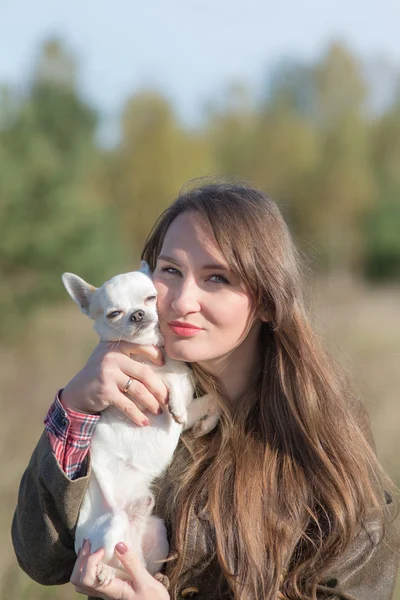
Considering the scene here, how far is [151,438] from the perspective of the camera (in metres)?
2.41

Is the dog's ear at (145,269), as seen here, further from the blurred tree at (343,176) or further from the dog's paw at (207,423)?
the blurred tree at (343,176)

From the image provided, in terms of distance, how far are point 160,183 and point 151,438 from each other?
19836mm

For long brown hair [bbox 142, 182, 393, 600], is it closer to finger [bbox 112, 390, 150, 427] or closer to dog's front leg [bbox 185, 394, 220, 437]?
dog's front leg [bbox 185, 394, 220, 437]

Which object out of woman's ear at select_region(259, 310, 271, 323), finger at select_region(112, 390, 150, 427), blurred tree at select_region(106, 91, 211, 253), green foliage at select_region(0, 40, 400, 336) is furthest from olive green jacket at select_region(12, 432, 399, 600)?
blurred tree at select_region(106, 91, 211, 253)

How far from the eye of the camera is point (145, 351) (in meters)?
2.46

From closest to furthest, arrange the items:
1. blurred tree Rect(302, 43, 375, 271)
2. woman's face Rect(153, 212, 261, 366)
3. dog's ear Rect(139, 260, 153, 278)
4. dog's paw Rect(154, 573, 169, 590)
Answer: dog's paw Rect(154, 573, 169, 590) → woman's face Rect(153, 212, 261, 366) → dog's ear Rect(139, 260, 153, 278) → blurred tree Rect(302, 43, 375, 271)

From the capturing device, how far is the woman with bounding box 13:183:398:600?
2248mm

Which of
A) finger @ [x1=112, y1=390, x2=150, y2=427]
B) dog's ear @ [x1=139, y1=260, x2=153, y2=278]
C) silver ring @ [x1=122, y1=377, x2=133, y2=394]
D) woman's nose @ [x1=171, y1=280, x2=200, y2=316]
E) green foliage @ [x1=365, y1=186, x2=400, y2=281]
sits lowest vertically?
green foliage @ [x1=365, y1=186, x2=400, y2=281]

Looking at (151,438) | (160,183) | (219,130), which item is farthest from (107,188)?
(151,438)

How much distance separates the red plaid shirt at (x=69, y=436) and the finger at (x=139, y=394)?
14 centimetres

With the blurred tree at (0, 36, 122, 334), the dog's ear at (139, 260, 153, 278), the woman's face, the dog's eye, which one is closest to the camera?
the woman's face

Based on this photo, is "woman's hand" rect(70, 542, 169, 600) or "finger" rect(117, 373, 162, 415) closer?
"woman's hand" rect(70, 542, 169, 600)

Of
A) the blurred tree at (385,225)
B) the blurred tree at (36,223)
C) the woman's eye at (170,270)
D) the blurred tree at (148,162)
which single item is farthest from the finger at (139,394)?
the blurred tree at (385,225)

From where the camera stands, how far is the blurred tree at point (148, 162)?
2142 cm
